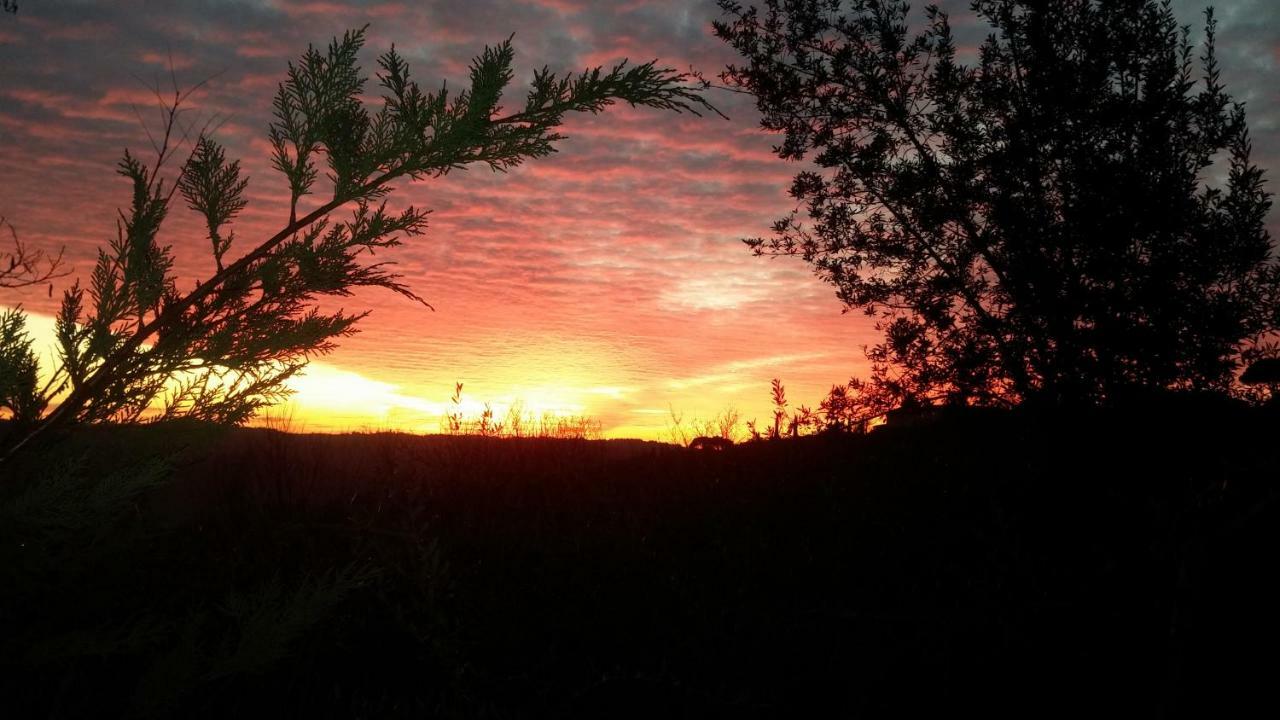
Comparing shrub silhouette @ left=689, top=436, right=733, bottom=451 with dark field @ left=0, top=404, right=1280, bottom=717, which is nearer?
dark field @ left=0, top=404, right=1280, bottom=717

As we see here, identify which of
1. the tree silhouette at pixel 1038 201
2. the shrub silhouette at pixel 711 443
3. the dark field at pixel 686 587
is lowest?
the dark field at pixel 686 587

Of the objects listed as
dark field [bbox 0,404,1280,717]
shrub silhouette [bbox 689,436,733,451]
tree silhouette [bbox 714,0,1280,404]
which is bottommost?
dark field [bbox 0,404,1280,717]

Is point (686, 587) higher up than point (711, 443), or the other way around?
point (711, 443)

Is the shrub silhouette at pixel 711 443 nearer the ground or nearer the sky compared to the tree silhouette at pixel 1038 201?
nearer the ground

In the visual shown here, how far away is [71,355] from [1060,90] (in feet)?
30.9

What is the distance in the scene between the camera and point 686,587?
4.16 m

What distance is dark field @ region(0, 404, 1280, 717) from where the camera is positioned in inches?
113

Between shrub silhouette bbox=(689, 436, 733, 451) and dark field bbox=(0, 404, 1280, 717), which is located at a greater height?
shrub silhouette bbox=(689, 436, 733, 451)

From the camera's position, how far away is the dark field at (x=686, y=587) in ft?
9.42

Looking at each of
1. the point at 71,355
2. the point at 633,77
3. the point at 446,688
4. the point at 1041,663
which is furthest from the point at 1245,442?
the point at 71,355

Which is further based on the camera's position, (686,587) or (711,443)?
(711,443)

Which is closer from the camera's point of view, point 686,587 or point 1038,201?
point 686,587

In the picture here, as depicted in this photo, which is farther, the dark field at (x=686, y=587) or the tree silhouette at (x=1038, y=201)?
the tree silhouette at (x=1038, y=201)

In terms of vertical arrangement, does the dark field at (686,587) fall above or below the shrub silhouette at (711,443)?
below
